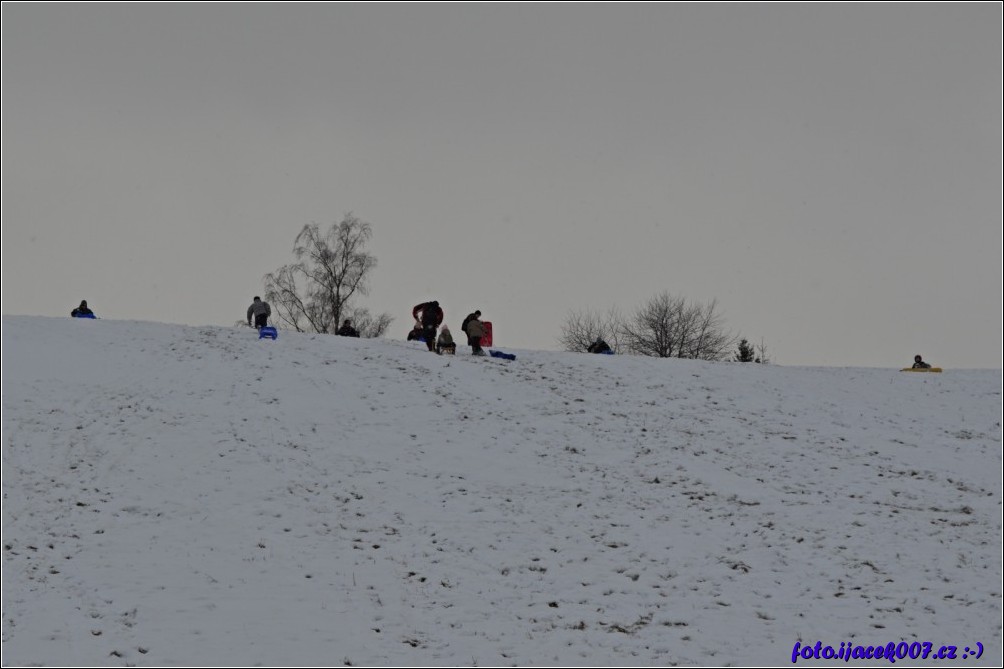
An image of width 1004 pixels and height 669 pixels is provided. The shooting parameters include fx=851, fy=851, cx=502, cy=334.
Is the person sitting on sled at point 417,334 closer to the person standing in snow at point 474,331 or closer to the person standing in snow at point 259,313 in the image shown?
the person standing in snow at point 474,331

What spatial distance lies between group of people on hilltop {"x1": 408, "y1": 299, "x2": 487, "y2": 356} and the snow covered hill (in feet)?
7.61

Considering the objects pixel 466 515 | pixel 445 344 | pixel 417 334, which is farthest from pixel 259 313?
pixel 466 515

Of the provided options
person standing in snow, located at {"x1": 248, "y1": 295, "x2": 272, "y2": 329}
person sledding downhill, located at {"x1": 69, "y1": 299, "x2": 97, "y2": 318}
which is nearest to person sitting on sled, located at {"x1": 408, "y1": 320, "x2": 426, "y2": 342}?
person standing in snow, located at {"x1": 248, "y1": 295, "x2": 272, "y2": 329}

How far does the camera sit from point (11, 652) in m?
9.94

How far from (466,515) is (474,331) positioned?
12.7m

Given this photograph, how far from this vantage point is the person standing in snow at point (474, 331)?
26.5 meters

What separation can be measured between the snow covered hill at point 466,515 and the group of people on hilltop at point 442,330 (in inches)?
91.3

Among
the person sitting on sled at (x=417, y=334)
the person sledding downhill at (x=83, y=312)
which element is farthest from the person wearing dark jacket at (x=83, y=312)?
the person sitting on sled at (x=417, y=334)

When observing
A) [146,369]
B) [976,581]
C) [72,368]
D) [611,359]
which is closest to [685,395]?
[611,359]

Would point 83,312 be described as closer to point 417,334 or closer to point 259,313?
point 259,313

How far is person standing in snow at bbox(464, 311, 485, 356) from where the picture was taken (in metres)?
26.5

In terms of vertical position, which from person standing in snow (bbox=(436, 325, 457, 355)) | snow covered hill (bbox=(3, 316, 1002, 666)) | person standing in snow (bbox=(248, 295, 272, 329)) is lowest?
snow covered hill (bbox=(3, 316, 1002, 666))

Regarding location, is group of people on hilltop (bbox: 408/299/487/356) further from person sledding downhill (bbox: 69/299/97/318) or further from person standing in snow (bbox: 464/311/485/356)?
person sledding downhill (bbox: 69/299/97/318)

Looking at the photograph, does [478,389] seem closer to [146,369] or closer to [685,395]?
[685,395]
